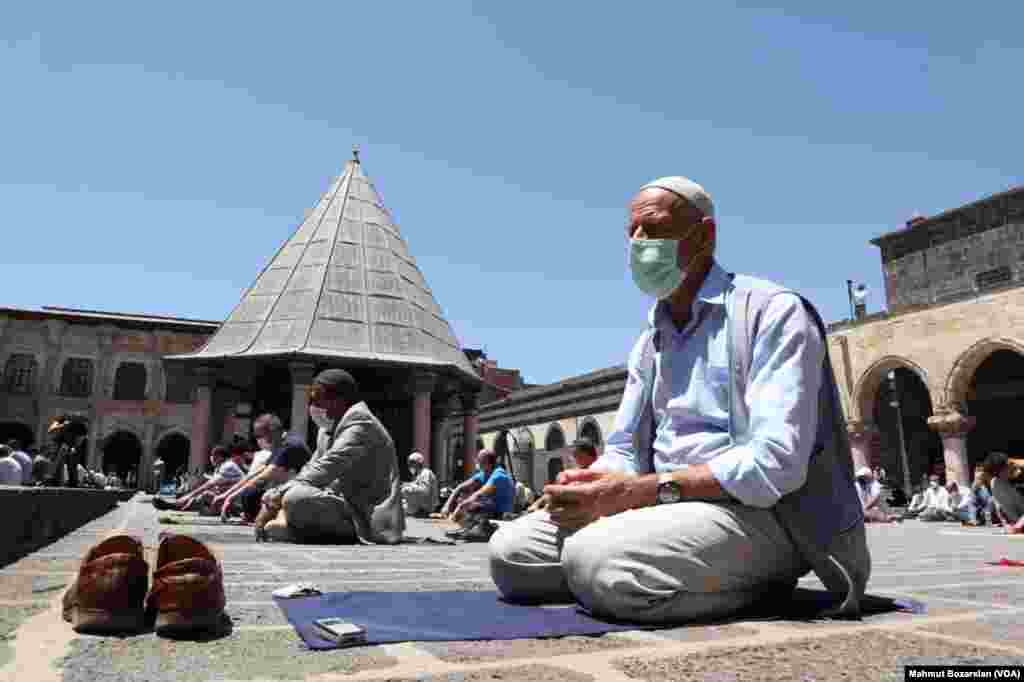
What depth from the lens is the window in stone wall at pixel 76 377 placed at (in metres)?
33.9

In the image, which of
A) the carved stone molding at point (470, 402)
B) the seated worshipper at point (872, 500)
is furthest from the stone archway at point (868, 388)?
the carved stone molding at point (470, 402)

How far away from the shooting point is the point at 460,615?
2.16 metres

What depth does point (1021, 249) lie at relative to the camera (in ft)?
60.1

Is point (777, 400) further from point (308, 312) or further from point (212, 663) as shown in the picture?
point (308, 312)

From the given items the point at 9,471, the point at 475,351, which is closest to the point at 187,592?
the point at 9,471

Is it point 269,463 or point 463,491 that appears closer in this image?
point 269,463

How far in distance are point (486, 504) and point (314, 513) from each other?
8.53 ft

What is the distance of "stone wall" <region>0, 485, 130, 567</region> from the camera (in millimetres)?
3781

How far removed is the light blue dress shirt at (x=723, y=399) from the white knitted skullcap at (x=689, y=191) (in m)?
0.21

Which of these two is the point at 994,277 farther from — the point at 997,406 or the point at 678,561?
the point at 678,561

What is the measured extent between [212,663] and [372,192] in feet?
63.0

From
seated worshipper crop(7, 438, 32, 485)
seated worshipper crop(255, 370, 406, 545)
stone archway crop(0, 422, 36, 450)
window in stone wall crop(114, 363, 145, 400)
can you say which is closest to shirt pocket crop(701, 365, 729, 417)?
seated worshipper crop(255, 370, 406, 545)

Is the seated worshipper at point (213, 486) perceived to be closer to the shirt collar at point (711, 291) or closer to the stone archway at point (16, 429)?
the shirt collar at point (711, 291)

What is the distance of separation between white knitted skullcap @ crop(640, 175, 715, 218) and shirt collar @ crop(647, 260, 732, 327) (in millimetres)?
197
